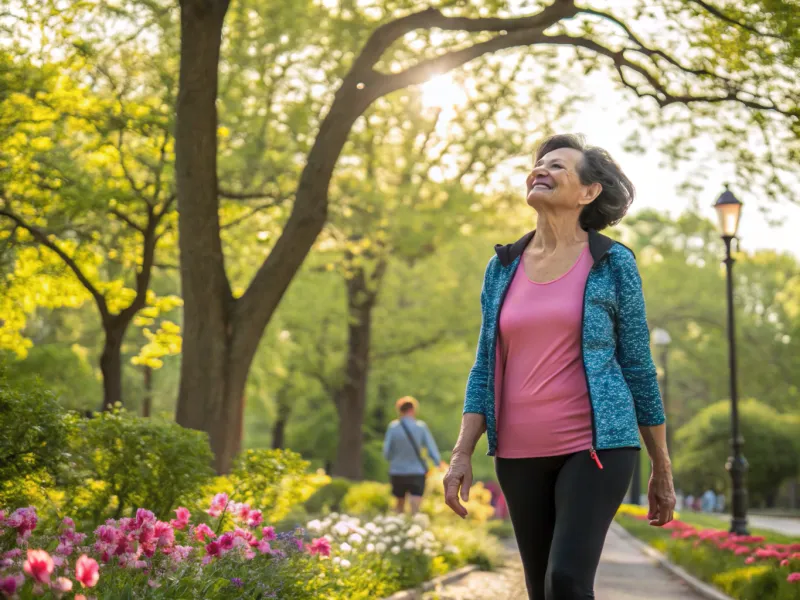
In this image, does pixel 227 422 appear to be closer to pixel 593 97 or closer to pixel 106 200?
pixel 106 200

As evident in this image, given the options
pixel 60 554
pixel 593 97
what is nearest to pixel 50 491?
pixel 60 554

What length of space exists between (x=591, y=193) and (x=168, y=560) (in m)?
2.58

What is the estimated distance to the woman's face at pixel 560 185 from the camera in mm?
4168

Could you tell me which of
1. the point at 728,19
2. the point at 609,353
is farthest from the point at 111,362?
the point at 609,353

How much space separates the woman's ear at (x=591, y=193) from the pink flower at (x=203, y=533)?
2721 millimetres

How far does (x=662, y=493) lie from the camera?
3.99 meters

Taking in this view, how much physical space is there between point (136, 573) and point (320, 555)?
2.50 meters

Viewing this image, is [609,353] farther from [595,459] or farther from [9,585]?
[9,585]

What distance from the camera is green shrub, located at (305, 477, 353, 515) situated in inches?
814

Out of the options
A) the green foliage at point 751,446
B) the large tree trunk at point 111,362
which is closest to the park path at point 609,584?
the large tree trunk at point 111,362

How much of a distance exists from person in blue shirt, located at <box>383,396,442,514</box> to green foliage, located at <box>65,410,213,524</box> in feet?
24.6

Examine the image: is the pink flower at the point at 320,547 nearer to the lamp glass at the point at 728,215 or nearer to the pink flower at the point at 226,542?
the pink flower at the point at 226,542

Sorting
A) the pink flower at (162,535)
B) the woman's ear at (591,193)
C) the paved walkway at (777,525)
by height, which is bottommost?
the paved walkway at (777,525)

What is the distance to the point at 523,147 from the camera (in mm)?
22484
